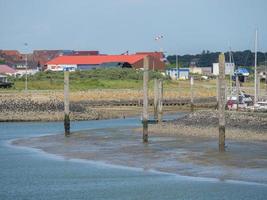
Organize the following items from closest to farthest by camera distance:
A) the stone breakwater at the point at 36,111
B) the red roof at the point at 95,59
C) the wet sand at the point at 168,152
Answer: the wet sand at the point at 168,152 < the stone breakwater at the point at 36,111 < the red roof at the point at 95,59


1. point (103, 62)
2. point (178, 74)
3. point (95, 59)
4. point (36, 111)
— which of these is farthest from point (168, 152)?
point (95, 59)

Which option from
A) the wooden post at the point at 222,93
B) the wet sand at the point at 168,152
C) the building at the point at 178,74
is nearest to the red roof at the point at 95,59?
the building at the point at 178,74

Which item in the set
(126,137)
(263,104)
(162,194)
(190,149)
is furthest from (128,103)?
(162,194)

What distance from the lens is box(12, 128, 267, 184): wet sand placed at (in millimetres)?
26688

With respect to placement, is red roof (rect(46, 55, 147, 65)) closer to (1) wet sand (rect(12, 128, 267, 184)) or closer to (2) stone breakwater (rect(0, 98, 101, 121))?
(2) stone breakwater (rect(0, 98, 101, 121))

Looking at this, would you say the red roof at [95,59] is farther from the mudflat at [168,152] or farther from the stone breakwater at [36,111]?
the mudflat at [168,152]

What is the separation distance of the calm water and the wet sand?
1.00 m

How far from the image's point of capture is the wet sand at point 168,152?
26688 mm

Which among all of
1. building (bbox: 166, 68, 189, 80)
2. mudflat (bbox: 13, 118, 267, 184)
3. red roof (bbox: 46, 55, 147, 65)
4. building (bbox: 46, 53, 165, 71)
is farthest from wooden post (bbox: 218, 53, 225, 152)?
red roof (bbox: 46, 55, 147, 65)

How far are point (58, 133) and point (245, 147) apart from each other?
15.1m

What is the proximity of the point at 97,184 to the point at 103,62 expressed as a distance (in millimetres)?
108001

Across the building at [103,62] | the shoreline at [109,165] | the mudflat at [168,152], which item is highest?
the building at [103,62]

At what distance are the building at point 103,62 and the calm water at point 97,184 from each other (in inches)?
3800

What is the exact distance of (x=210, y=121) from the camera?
43.4 meters
